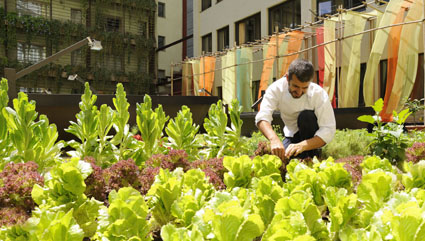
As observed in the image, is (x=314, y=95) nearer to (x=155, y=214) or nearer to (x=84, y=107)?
(x=84, y=107)

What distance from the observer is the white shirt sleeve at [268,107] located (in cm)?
298

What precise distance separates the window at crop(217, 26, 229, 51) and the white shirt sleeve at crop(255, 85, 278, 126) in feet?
47.0

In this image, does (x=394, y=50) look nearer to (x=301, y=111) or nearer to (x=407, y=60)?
(x=407, y=60)

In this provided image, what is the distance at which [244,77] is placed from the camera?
43.7 feet

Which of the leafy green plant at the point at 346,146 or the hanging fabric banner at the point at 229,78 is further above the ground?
the hanging fabric banner at the point at 229,78

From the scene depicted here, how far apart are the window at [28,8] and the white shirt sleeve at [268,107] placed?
1863cm

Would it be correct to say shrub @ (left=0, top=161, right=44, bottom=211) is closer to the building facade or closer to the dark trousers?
the dark trousers

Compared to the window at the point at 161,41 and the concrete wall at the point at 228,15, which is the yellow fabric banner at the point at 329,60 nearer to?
the concrete wall at the point at 228,15

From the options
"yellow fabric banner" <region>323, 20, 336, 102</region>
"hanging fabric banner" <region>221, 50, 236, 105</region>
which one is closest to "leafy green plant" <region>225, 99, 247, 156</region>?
"yellow fabric banner" <region>323, 20, 336, 102</region>

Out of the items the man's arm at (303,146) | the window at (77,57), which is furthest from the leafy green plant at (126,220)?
the window at (77,57)

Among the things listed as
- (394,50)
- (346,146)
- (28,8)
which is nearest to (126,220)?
(346,146)

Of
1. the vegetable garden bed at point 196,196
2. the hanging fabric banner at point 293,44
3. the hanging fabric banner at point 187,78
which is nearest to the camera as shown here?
the vegetable garden bed at point 196,196

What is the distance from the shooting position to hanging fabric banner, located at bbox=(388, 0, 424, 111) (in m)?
7.27

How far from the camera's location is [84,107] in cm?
245
